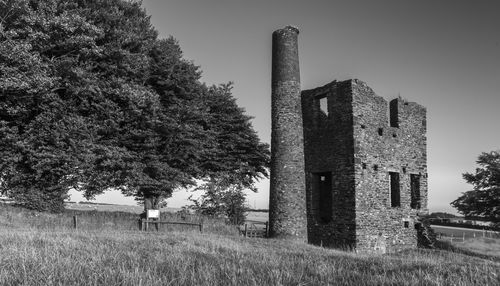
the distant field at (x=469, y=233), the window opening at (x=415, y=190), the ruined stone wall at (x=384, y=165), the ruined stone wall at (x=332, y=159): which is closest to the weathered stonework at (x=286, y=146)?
the ruined stone wall at (x=332, y=159)

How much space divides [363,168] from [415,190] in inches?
206

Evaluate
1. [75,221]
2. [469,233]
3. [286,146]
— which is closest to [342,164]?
[286,146]

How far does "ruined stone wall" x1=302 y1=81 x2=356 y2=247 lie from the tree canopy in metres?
6.38

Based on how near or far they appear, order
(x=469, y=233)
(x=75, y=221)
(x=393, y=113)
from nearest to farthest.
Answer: (x=75, y=221), (x=393, y=113), (x=469, y=233)

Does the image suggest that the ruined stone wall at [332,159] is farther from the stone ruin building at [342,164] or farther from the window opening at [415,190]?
the window opening at [415,190]

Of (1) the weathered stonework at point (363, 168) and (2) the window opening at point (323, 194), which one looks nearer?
(1) the weathered stonework at point (363, 168)

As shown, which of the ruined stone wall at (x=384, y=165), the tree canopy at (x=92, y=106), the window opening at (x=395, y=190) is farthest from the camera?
the window opening at (x=395, y=190)

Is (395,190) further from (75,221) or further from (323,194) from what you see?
(75,221)

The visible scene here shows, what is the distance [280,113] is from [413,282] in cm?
1610

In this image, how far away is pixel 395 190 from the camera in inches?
918

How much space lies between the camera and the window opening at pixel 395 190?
2303 centimetres

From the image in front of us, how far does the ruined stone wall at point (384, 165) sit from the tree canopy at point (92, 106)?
9.37 m

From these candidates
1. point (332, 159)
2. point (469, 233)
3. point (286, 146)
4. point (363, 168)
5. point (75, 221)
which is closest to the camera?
point (75, 221)

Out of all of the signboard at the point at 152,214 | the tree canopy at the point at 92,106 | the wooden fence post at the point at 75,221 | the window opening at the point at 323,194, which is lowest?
the wooden fence post at the point at 75,221
